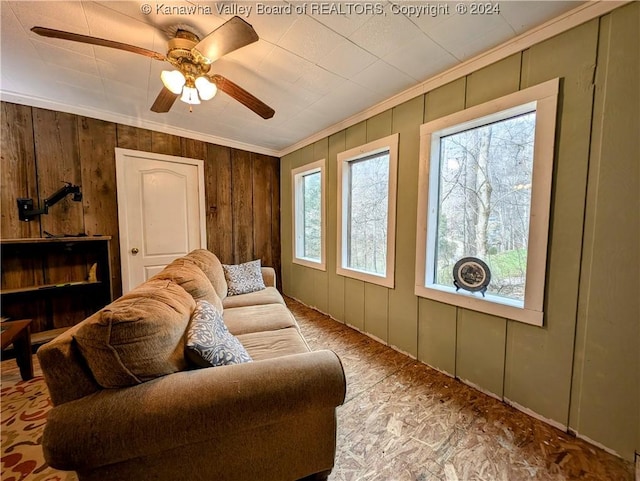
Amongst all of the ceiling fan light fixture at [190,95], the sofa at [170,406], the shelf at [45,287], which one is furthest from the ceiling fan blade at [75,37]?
the shelf at [45,287]

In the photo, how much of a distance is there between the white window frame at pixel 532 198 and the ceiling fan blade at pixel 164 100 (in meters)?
1.93

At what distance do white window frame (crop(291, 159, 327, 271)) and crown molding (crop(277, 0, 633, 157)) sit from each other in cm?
96

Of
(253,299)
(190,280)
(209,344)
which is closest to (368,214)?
(253,299)

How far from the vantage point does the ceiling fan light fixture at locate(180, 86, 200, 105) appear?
160 cm

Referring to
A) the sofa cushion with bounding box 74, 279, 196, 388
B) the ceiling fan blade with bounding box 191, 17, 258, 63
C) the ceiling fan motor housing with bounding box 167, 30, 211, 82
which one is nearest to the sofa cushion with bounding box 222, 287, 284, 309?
the sofa cushion with bounding box 74, 279, 196, 388

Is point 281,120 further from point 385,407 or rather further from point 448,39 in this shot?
point 385,407

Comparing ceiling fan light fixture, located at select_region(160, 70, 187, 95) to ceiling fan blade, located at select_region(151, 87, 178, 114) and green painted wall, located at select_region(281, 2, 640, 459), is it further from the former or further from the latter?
green painted wall, located at select_region(281, 2, 640, 459)

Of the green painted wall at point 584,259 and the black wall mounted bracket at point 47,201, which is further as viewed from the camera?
the black wall mounted bracket at point 47,201

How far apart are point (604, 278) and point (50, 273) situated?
14.5 ft

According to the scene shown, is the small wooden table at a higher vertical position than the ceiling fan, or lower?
lower

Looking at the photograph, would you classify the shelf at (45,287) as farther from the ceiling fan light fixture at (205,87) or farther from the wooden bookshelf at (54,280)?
the ceiling fan light fixture at (205,87)

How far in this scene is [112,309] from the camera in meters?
0.90

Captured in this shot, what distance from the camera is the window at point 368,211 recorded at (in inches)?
93.4

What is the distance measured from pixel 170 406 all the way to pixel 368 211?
2.34 metres
